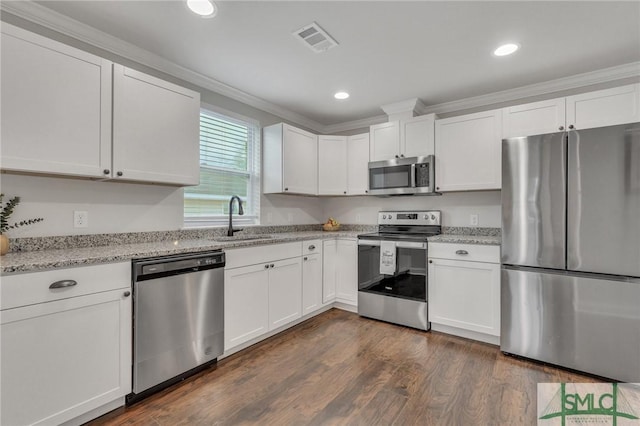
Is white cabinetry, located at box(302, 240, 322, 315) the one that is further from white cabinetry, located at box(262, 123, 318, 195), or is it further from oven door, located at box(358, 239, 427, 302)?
white cabinetry, located at box(262, 123, 318, 195)

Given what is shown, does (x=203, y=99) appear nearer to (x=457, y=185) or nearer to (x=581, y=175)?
(x=457, y=185)

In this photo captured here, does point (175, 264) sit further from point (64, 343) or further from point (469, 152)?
point (469, 152)

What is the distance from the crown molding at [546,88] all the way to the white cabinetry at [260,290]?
7.91 feet

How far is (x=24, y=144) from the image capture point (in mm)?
1642

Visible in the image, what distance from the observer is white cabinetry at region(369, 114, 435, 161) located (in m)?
3.26

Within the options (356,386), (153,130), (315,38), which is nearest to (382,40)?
(315,38)

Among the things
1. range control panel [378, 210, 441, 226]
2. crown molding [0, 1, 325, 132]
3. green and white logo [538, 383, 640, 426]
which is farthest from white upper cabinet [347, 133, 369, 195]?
green and white logo [538, 383, 640, 426]

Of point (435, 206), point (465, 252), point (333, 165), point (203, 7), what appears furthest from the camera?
point (333, 165)

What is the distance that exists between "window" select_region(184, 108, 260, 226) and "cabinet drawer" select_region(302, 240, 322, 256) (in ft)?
2.35

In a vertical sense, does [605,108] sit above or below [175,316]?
above

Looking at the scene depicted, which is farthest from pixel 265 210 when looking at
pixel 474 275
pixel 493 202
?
pixel 493 202

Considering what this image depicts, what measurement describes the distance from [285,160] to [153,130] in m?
1.47

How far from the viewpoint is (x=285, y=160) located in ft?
11.1

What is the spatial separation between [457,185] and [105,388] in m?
3.26
